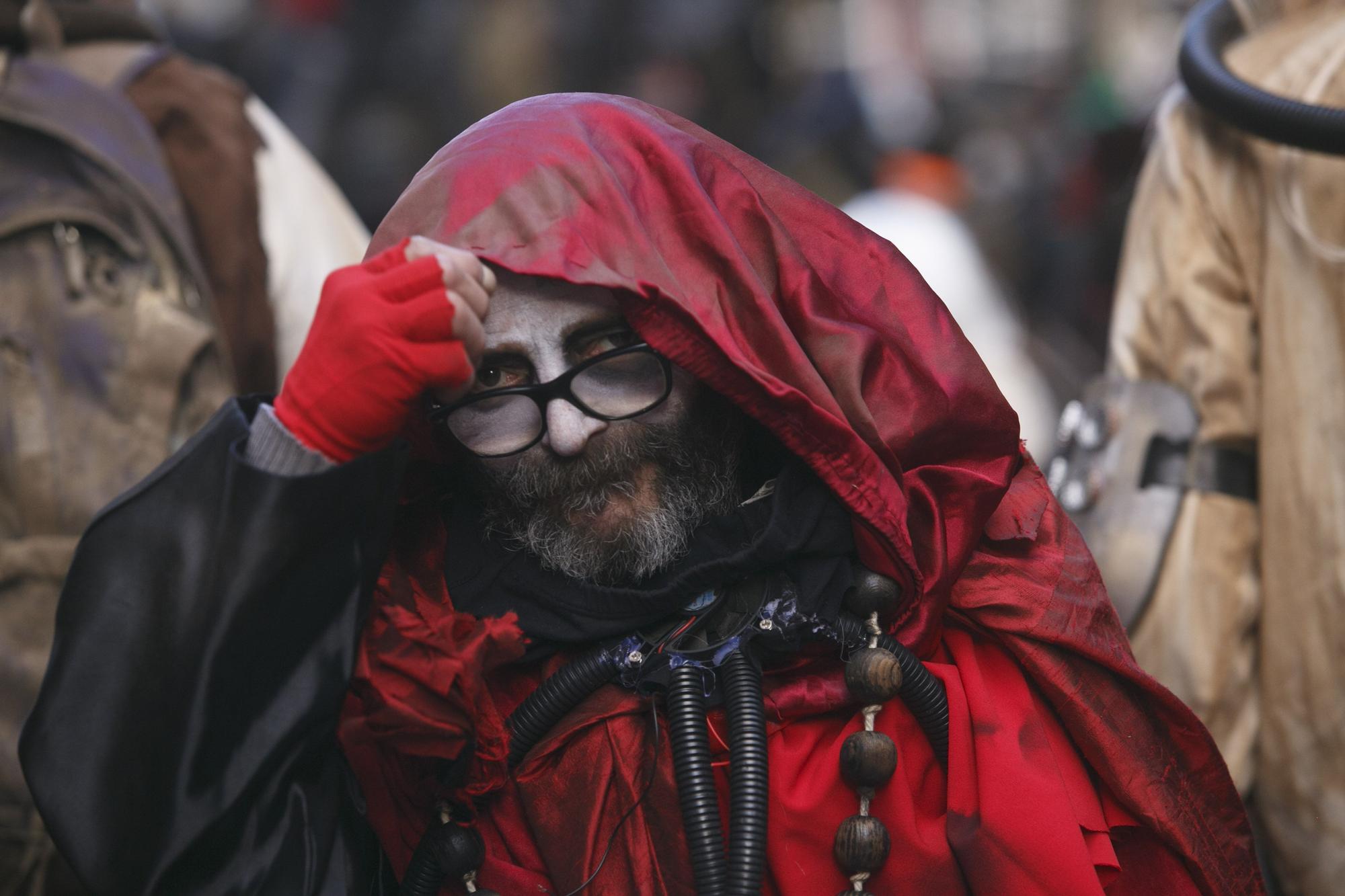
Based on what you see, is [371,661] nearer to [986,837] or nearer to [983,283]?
[986,837]

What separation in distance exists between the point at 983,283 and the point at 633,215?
11.0 feet

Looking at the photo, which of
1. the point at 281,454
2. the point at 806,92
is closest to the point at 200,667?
the point at 281,454

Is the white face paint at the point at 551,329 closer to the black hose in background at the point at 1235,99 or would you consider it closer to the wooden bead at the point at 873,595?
the wooden bead at the point at 873,595

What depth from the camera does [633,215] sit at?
164 centimetres

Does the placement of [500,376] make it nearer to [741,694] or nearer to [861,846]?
[741,694]

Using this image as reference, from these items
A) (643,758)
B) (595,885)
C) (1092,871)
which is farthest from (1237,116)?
(595,885)

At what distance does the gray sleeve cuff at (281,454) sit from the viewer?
5.09 feet

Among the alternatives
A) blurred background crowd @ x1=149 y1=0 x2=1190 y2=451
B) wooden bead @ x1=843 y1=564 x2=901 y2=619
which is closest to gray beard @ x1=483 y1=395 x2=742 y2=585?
wooden bead @ x1=843 y1=564 x2=901 y2=619

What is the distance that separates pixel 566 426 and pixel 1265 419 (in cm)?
133

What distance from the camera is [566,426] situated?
65.1 inches

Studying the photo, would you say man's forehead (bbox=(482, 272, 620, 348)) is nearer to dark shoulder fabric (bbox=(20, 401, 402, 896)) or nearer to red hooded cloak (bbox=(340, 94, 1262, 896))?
red hooded cloak (bbox=(340, 94, 1262, 896))

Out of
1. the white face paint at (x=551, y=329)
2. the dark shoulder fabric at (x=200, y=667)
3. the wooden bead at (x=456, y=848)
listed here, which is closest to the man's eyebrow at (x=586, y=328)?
the white face paint at (x=551, y=329)

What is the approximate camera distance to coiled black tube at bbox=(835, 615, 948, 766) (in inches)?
65.3

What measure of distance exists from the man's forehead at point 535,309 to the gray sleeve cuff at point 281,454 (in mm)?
253
